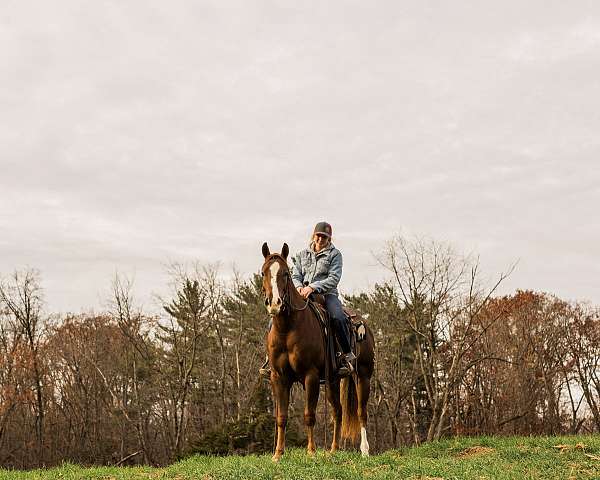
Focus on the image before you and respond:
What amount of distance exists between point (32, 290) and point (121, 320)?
6.39 m

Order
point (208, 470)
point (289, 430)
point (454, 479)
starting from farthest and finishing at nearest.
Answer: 1. point (289, 430)
2. point (208, 470)
3. point (454, 479)

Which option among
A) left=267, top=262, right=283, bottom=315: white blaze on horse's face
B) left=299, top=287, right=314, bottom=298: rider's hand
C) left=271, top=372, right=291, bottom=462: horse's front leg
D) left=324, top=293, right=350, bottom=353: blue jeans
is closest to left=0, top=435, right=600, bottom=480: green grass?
left=271, top=372, right=291, bottom=462: horse's front leg

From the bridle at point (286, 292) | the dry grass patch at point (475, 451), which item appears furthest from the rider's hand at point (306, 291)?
the dry grass patch at point (475, 451)

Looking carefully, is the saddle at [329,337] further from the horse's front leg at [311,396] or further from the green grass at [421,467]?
the green grass at [421,467]

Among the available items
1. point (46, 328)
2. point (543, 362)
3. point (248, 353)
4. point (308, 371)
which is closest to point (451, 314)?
point (543, 362)

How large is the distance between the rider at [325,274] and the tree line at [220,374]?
18.3 m

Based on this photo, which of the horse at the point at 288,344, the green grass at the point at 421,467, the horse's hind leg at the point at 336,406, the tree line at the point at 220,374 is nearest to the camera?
the green grass at the point at 421,467

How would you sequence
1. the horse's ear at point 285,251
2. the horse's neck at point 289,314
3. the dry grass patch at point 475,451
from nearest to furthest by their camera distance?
the horse's neck at point 289,314
the horse's ear at point 285,251
the dry grass patch at point 475,451

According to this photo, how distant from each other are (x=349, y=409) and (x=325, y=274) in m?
2.88

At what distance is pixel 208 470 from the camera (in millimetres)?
8555

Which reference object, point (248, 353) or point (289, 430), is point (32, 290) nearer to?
point (248, 353)

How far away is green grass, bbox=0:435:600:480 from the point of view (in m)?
7.76

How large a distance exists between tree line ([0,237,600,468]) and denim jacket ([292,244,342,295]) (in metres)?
18.4

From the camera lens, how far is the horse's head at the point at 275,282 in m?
9.26
